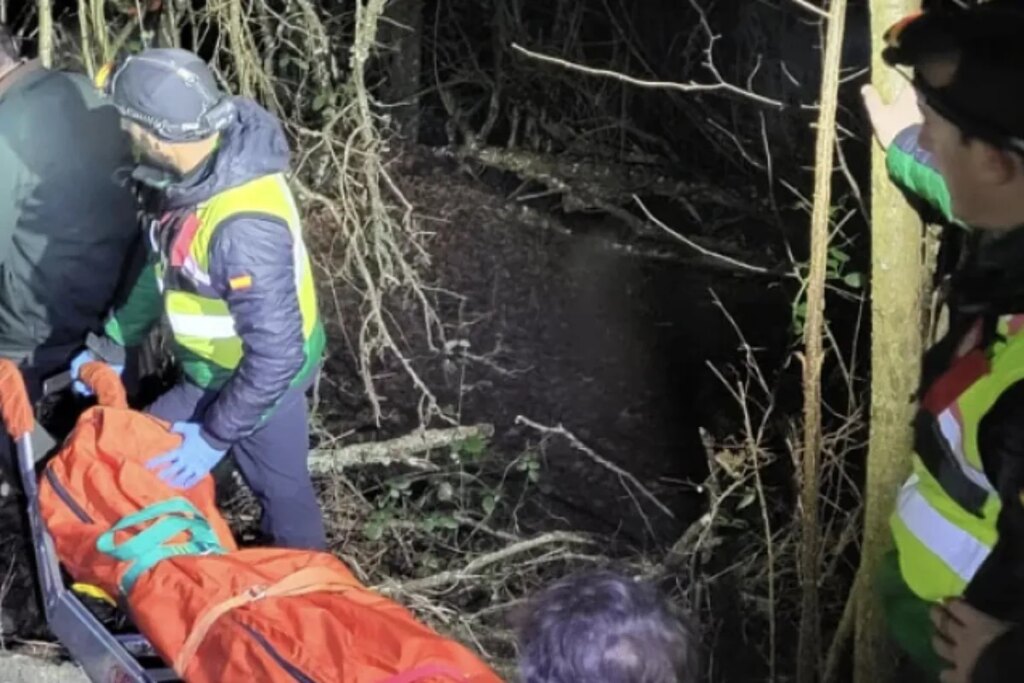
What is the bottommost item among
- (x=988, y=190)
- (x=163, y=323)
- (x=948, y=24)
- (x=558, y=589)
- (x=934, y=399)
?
(x=163, y=323)

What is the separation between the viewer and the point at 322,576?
2.56 m

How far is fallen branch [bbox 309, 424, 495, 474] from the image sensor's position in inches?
180

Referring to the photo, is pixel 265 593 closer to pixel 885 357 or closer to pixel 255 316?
pixel 255 316

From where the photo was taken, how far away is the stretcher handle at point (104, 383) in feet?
10.4

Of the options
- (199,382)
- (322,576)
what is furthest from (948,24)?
(199,382)

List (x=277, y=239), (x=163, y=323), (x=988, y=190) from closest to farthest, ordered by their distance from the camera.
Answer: (x=988, y=190) < (x=277, y=239) < (x=163, y=323)

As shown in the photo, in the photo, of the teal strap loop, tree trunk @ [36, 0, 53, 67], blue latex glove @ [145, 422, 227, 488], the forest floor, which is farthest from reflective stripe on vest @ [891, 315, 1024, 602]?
tree trunk @ [36, 0, 53, 67]

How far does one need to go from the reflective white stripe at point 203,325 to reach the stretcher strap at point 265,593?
28.6 inches

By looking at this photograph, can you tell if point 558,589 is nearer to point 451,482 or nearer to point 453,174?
point 451,482

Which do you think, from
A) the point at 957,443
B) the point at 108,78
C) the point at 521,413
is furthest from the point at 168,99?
the point at 521,413

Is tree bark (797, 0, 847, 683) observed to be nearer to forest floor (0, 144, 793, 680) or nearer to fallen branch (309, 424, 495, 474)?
forest floor (0, 144, 793, 680)

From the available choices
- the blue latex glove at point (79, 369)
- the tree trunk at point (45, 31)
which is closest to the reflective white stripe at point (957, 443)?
the blue latex glove at point (79, 369)

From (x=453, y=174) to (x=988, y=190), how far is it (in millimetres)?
6727

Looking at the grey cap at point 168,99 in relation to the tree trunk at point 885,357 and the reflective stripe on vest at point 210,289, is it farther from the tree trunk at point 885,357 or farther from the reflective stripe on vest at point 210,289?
the tree trunk at point 885,357
